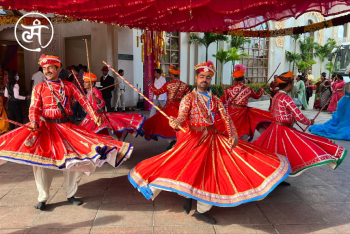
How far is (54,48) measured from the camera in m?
12.9

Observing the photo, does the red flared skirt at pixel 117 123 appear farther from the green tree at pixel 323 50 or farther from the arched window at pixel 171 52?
the green tree at pixel 323 50

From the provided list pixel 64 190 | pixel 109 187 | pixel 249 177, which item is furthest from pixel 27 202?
pixel 249 177

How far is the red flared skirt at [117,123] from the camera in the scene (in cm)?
495

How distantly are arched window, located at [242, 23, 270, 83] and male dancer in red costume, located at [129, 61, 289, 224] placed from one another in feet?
51.1

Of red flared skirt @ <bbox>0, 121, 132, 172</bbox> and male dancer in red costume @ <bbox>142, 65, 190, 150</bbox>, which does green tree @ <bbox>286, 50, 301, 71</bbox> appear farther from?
red flared skirt @ <bbox>0, 121, 132, 172</bbox>

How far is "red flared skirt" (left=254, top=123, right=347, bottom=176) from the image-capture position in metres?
3.54

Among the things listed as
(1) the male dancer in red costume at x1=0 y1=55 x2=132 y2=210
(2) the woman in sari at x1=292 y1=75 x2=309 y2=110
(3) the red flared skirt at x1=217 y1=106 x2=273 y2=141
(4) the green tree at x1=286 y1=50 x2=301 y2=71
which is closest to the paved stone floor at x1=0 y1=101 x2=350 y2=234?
(1) the male dancer in red costume at x1=0 y1=55 x2=132 y2=210

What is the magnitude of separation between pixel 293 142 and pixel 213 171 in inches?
54.7

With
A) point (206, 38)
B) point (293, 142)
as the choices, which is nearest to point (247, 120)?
point (293, 142)

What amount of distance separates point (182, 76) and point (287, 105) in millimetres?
10545

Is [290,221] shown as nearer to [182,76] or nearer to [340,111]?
[340,111]

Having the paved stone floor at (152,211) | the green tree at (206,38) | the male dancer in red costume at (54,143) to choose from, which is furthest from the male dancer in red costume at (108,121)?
the green tree at (206,38)

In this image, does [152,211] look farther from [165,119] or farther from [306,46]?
[306,46]

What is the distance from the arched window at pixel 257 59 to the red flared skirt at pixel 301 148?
14.9 meters
